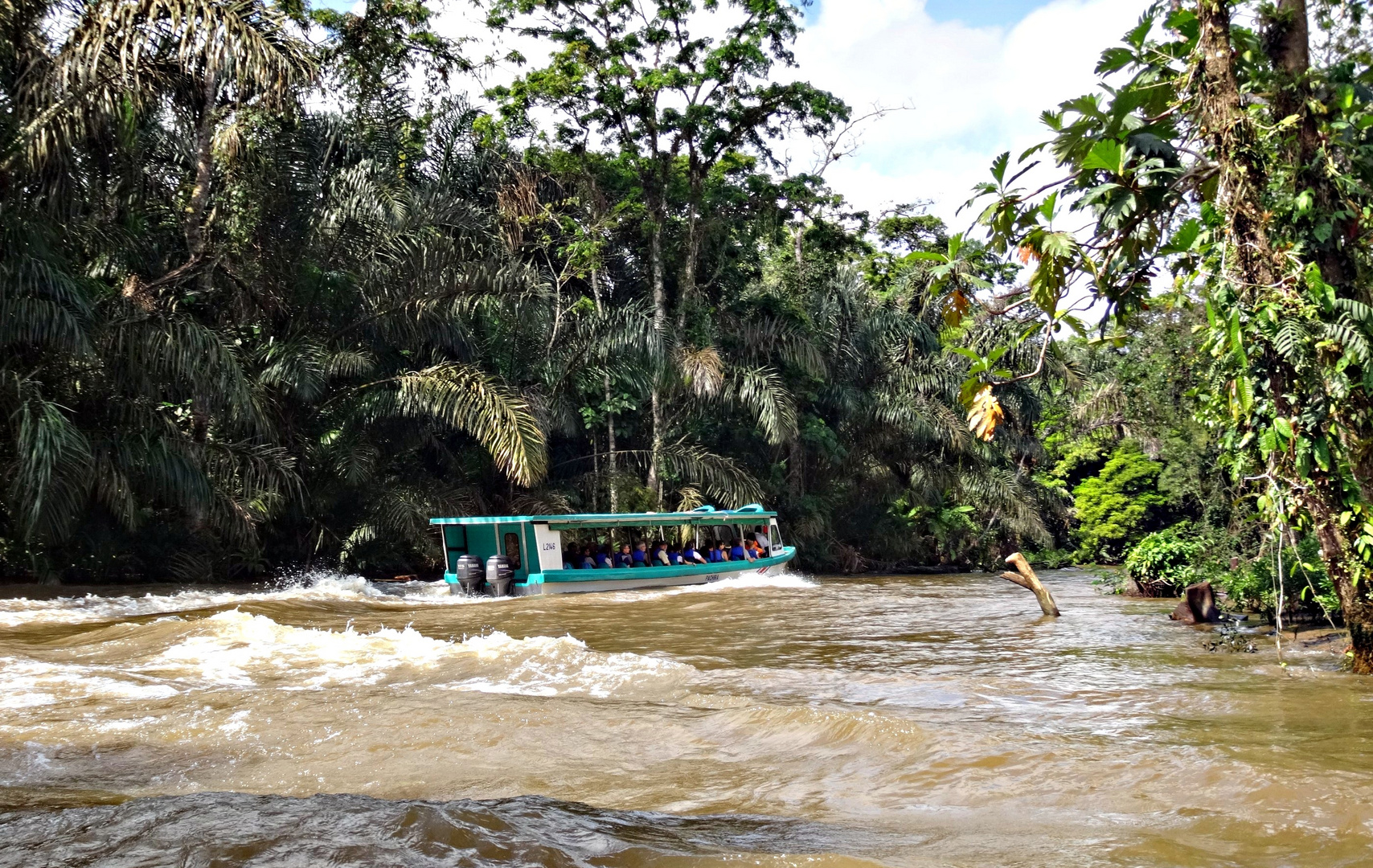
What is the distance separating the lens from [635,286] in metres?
25.9

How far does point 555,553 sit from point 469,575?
1461 mm

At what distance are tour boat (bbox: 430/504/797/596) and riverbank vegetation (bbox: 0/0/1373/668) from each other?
929 mm

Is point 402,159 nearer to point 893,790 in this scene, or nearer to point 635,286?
point 635,286

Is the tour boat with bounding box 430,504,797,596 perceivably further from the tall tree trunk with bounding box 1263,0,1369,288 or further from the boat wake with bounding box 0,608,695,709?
the tall tree trunk with bounding box 1263,0,1369,288

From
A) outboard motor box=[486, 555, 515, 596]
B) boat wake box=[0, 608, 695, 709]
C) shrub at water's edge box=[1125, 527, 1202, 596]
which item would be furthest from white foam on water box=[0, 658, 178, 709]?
shrub at water's edge box=[1125, 527, 1202, 596]

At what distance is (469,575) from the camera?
685 inches

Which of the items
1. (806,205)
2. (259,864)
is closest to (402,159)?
(806,205)

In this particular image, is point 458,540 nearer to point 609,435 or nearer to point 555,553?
point 555,553

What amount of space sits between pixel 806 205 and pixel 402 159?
360 inches

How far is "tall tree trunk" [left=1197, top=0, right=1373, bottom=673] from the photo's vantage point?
7414 mm

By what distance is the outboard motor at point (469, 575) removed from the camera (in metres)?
17.4

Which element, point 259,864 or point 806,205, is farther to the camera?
point 806,205

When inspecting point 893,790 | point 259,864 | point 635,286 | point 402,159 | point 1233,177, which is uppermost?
point 402,159

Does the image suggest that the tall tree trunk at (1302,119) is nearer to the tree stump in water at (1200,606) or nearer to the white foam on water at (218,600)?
the tree stump in water at (1200,606)
